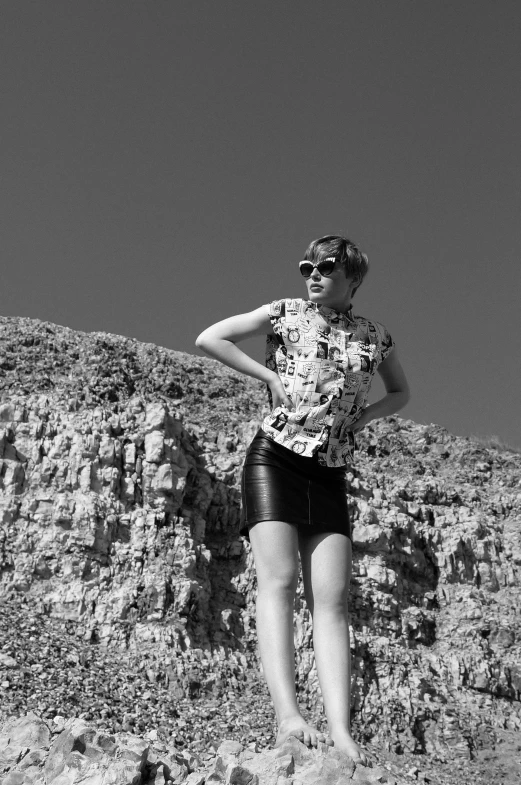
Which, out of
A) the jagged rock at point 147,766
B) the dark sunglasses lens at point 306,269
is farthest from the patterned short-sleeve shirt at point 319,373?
the jagged rock at point 147,766

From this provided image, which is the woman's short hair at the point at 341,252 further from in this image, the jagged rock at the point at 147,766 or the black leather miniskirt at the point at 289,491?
the jagged rock at the point at 147,766

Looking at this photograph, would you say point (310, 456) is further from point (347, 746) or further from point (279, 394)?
point (347, 746)

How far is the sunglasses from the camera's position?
378 centimetres

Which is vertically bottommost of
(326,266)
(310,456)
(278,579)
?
(278,579)

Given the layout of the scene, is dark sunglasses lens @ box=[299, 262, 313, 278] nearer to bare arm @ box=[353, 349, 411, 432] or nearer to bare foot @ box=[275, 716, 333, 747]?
bare arm @ box=[353, 349, 411, 432]

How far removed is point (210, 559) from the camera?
13867 mm

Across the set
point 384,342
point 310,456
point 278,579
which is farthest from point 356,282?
point 278,579

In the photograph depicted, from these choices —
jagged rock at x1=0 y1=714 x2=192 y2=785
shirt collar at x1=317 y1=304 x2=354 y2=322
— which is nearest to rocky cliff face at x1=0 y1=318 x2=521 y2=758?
jagged rock at x1=0 y1=714 x2=192 y2=785

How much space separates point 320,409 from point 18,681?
26.9 feet

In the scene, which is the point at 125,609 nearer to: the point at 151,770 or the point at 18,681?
the point at 18,681

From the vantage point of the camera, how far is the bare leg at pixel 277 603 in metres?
3.41

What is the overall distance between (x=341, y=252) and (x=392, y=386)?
31.9 inches

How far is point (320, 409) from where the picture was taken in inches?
144

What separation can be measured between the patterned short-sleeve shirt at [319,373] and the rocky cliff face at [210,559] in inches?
338
